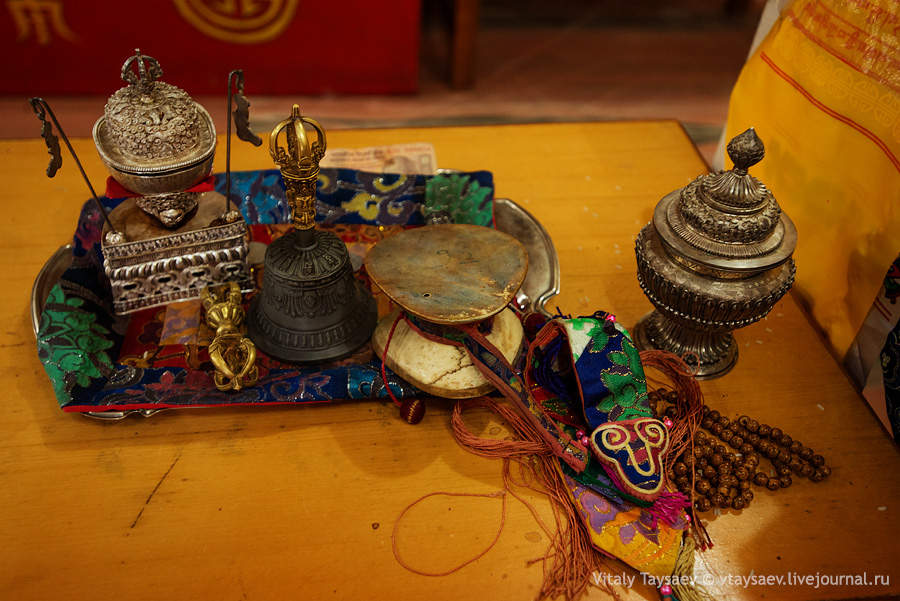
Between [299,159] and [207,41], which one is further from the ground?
[299,159]

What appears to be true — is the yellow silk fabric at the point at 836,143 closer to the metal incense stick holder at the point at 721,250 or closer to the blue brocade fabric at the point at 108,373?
the metal incense stick holder at the point at 721,250

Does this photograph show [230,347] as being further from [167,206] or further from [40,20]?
[40,20]

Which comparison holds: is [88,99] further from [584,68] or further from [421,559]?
[421,559]

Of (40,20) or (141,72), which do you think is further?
(40,20)

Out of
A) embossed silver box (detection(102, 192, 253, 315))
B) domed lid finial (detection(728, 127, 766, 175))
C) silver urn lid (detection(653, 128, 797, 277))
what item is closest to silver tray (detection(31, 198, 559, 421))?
embossed silver box (detection(102, 192, 253, 315))

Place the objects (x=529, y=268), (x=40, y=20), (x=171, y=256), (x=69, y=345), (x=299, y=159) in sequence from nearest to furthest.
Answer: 1. (x=299, y=159)
2. (x=69, y=345)
3. (x=171, y=256)
4. (x=529, y=268)
5. (x=40, y=20)

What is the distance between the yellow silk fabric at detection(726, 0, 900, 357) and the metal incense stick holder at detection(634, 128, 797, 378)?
23 centimetres

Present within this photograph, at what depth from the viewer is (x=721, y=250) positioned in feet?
3.27

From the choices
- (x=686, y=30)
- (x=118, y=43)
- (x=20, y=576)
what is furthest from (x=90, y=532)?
(x=686, y=30)

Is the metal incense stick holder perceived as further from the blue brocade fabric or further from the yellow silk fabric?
the blue brocade fabric

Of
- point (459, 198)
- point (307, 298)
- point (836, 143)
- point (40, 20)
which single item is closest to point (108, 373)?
point (307, 298)

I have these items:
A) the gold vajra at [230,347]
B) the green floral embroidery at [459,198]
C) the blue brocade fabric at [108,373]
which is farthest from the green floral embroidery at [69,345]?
the green floral embroidery at [459,198]

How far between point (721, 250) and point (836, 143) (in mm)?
451

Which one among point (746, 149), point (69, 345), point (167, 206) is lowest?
point (69, 345)
